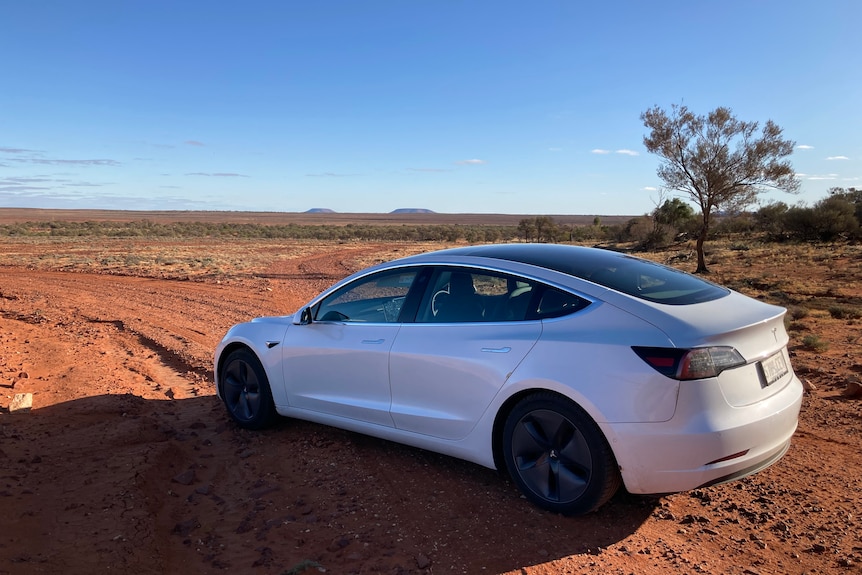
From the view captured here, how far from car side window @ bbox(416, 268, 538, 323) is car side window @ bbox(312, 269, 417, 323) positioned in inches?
11.3

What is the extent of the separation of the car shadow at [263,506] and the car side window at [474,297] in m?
1.14

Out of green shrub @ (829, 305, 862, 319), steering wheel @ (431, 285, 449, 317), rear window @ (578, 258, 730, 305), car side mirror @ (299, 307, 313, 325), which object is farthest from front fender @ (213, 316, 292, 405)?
green shrub @ (829, 305, 862, 319)

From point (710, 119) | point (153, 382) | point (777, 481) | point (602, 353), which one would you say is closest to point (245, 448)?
point (153, 382)

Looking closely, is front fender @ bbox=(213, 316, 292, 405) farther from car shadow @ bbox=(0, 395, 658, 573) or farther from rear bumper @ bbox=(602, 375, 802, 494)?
rear bumper @ bbox=(602, 375, 802, 494)

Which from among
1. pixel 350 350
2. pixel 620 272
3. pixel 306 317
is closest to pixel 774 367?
pixel 620 272

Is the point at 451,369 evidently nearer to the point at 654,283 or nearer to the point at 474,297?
the point at 474,297

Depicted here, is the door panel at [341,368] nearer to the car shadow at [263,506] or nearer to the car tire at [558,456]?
the car shadow at [263,506]

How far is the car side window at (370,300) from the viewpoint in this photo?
470 centimetres

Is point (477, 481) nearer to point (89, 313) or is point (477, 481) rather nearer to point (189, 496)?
point (189, 496)

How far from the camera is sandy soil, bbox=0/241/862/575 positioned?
3275 millimetres

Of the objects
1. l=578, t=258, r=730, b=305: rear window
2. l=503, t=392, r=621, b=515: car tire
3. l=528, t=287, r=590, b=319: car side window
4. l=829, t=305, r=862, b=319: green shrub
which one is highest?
l=578, t=258, r=730, b=305: rear window

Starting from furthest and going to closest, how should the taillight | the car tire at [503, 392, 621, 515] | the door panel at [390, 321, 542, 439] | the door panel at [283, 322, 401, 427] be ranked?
1. the door panel at [283, 322, 401, 427]
2. the door panel at [390, 321, 542, 439]
3. the car tire at [503, 392, 621, 515]
4. the taillight

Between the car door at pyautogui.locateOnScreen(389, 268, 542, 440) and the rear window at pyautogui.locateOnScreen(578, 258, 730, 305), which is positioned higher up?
the rear window at pyautogui.locateOnScreen(578, 258, 730, 305)

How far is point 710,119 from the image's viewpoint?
76.9ft
